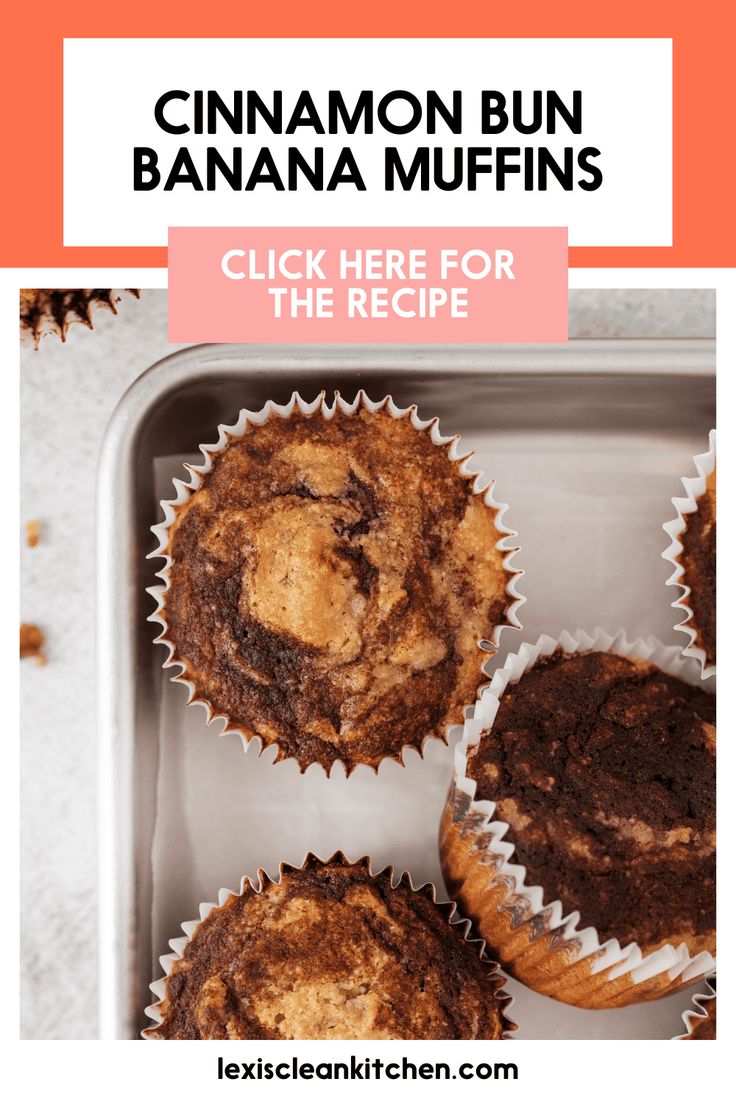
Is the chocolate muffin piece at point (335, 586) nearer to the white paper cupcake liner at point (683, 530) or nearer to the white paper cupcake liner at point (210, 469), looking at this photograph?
the white paper cupcake liner at point (210, 469)

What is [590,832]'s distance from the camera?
1.27 meters

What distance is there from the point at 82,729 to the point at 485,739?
76 centimetres

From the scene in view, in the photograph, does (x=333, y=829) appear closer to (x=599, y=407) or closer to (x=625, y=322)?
(x=599, y=407)

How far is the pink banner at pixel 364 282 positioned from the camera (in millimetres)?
1286

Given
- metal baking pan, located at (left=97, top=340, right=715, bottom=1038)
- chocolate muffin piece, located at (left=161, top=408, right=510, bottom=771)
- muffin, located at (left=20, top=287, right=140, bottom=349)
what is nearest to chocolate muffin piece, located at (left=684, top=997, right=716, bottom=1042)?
metal baking pan, located at (left=97, top=340, right=715, bottom=1038)

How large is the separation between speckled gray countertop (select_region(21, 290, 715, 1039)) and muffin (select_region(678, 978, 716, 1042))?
104 cm

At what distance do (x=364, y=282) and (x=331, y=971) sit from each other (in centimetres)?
98

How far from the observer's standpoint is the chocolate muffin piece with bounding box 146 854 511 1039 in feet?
3.99

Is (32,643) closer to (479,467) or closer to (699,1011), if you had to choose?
Result: (479,467)

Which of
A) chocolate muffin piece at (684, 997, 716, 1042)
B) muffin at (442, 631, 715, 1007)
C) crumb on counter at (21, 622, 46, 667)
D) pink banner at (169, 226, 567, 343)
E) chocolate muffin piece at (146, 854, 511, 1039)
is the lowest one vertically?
chocolate muffin piece at (684, 997, 716, 1042)

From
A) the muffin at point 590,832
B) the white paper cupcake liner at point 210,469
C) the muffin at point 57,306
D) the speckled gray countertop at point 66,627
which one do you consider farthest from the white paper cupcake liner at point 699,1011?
the muffin at point 57,306

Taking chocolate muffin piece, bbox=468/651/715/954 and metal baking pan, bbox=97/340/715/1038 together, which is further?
metal baking pan, bbox=97/340/715/1038

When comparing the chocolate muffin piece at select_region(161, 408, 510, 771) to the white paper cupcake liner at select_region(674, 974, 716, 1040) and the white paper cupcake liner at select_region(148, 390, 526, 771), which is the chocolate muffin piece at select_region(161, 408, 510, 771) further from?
the white paper cupcake liner at select_region(674, 974, 716, 1040)

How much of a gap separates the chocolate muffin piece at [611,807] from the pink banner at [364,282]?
61 cm
